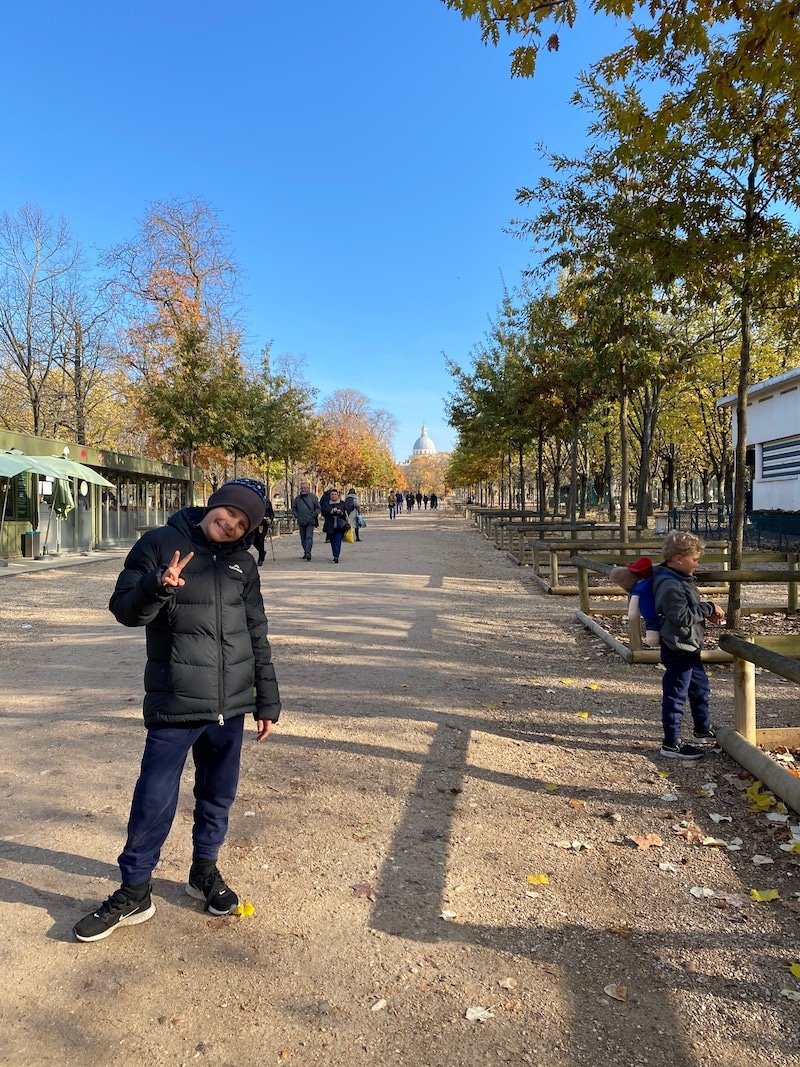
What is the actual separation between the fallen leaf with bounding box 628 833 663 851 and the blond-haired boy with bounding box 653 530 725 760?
1.10 metres

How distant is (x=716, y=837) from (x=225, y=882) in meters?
2.33

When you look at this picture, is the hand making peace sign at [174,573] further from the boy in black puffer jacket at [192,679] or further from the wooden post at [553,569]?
the wooden post at [553,569]

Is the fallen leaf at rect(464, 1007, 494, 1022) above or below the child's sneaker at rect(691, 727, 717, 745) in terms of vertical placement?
below

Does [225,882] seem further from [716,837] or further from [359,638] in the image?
[359,638]

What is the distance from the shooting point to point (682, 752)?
4.51 m

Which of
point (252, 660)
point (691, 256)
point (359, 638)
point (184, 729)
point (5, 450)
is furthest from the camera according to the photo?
point (5, 450)

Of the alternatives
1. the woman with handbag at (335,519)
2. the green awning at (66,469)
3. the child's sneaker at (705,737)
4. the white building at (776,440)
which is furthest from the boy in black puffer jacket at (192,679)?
the white building at (776,440)

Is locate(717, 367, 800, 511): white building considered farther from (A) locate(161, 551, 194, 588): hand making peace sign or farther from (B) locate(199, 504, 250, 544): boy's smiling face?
(A) locate(161, 551, 194, 588): hand making peace sign

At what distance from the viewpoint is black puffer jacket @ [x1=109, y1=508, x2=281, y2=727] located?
2675 millimetres

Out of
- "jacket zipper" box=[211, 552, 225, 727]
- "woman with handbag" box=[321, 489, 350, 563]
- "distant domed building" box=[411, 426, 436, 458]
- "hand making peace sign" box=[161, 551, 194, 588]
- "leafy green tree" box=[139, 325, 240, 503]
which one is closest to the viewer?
"hand making peace sign" box=[161, 551, 194, 588]

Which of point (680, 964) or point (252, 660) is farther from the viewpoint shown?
point (252, 660)

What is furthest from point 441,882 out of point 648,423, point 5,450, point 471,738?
point 648,423

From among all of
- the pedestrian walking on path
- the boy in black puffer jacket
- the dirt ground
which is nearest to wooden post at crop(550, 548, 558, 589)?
the dirt ground

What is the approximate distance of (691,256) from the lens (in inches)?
284
